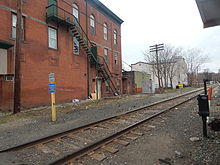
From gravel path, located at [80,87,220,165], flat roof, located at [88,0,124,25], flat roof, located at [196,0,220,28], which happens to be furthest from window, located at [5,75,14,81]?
flat roof, located at [88,0,124,25]

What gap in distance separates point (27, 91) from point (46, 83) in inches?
71.1

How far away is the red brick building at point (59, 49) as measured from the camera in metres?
10.5

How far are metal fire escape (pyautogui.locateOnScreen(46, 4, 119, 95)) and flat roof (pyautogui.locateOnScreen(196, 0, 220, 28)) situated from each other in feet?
40.0

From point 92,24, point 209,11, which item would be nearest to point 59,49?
point 92,24

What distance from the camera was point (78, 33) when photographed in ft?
51.4

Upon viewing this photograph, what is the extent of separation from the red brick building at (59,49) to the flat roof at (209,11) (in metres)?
11.5

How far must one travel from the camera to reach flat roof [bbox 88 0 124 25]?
19.0 meters

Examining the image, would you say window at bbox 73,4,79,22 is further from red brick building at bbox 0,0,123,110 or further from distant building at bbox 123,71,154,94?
distant building at bbox 123,71,154,94

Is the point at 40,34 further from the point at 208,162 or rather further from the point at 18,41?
the point at 208,162

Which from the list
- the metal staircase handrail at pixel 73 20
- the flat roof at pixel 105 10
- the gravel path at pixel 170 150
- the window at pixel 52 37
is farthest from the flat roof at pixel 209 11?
the flat roof at pixel 105 10

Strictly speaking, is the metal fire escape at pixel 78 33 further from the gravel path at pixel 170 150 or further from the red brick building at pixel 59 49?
the gravel path at pixel 170 150

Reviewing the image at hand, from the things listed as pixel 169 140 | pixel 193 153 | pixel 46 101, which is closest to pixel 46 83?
pixel 46 101

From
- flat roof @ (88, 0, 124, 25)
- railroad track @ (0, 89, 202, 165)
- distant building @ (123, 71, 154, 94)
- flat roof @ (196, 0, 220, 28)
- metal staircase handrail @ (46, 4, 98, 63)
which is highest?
flat roof @ (88, 0, 124, 25)

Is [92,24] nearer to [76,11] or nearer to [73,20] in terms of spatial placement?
[76,11]
